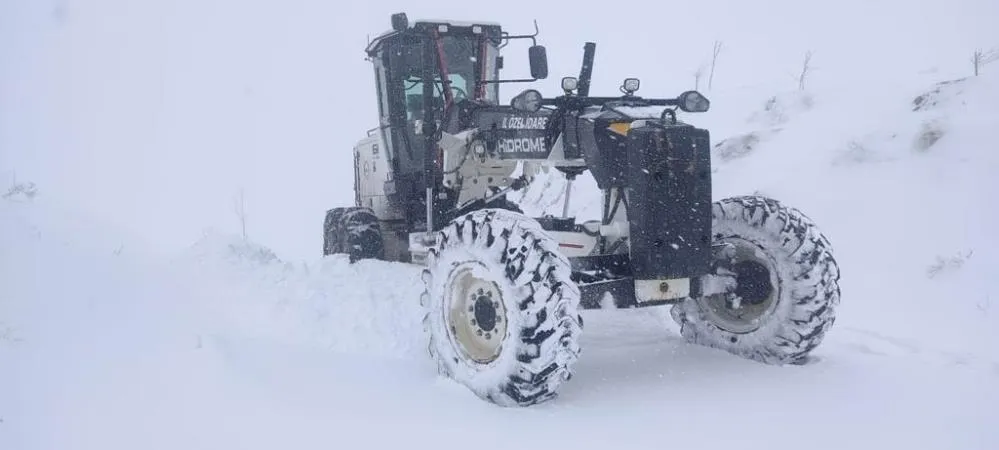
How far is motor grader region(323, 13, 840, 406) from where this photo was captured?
432 cm

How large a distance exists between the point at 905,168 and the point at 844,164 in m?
0.85

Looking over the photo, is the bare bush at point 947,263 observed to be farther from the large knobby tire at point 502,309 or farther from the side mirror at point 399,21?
the side mirror at point 399,21

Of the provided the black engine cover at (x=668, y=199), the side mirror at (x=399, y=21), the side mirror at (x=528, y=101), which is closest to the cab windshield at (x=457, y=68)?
the side mirror at (x=399, y=21)

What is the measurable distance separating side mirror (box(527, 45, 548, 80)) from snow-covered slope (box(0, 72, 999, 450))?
2.08 metres

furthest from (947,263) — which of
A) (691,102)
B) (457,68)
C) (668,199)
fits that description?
(457,68)

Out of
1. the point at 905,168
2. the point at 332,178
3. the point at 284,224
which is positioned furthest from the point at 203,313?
the point at 332,178

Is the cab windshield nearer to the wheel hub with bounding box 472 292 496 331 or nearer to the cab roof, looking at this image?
the cab roof

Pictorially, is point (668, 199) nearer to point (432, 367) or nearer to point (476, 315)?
point (476, 315)

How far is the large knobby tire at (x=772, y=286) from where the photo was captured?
5102 millimetres

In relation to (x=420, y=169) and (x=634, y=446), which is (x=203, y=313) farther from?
(x=634, y=446)

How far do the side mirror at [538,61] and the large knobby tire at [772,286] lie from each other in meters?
1.81

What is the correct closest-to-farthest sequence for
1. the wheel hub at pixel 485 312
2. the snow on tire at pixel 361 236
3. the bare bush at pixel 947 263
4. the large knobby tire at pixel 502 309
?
the large knobby tire at pixel 502 309 < the wheel hub at pixel 485 312 < the bare bush at pixel 947 263 < the snow on tire at pixel 361 236

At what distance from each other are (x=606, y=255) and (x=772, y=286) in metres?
1.20

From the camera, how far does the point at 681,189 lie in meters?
4.65
